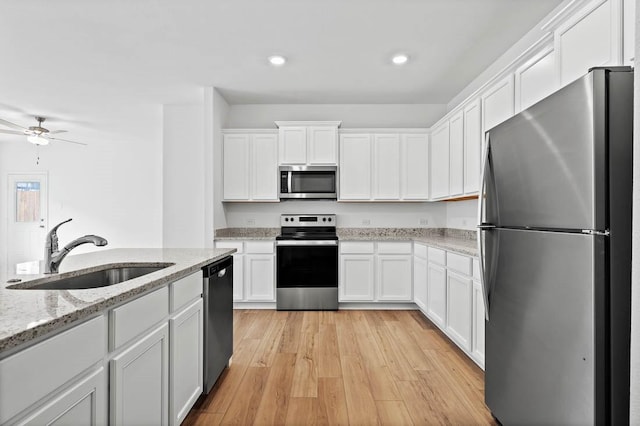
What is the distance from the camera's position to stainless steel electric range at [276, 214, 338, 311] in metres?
4.14

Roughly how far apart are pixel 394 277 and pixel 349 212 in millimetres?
1113

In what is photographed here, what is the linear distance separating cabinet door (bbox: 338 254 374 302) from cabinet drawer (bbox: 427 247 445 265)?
2.72 feet

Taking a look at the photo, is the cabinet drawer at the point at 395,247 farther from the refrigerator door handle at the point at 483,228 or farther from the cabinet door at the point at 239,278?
the refrigerator door handle at the point at 483,228

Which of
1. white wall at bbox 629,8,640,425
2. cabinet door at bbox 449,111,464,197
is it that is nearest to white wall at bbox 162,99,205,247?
cabinet door at bbox 449,111,464,197

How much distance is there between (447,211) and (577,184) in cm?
356

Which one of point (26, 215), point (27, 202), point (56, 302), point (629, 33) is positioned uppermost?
point (629, 33)

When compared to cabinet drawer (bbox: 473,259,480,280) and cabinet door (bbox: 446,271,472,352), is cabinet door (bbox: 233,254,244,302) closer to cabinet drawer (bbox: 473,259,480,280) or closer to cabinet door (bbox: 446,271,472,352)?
cabinet door (bbox: 446,271,472,352)

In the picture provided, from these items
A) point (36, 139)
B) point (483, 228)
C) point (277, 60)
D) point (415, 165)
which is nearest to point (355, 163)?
point (415, 165)

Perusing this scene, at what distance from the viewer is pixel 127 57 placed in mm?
3299

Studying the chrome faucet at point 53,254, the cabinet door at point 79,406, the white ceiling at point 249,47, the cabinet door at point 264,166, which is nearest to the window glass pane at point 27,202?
the white ceiling at point 249,47

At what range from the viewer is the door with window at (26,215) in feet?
22.6

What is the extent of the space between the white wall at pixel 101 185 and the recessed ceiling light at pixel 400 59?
16.8 ft

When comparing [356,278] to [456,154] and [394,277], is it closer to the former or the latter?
[394,277]

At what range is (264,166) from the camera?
14.6 ft
